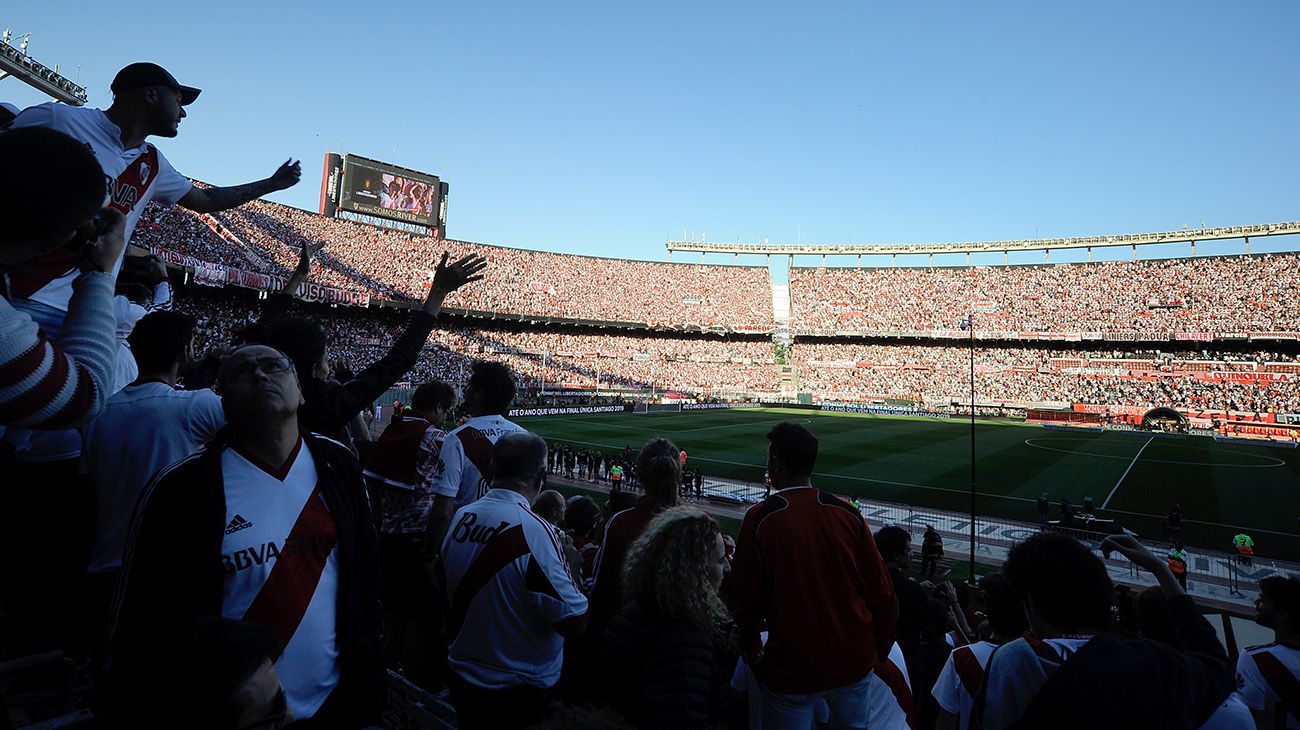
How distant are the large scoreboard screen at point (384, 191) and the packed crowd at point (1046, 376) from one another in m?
45.9

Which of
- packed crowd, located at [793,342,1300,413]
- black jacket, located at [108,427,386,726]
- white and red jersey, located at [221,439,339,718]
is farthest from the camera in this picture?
packed crowd, located at [793,342,1300,413]

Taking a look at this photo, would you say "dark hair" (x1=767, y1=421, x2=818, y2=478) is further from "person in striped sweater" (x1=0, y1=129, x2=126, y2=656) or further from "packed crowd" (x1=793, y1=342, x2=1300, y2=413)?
"packed crowd" (x1=793, y1=342, x2=1300, y2=413)

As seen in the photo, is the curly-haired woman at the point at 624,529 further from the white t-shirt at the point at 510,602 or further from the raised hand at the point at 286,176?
the raised hand at the point at 286,176

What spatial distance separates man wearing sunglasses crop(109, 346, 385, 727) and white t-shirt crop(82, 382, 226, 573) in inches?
30.4

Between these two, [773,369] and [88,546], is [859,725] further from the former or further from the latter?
[773,369]

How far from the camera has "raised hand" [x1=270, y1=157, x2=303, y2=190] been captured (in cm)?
466

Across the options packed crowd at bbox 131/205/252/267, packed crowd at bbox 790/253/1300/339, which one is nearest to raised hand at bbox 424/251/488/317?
packed crowd at bbox 131/205/252/267

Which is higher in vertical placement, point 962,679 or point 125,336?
point 125,336

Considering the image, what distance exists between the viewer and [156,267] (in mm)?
3910

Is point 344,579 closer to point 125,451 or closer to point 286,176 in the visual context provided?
point 125,451

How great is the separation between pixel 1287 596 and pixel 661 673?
389 cm

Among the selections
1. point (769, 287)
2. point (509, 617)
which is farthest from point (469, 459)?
point (769, 287)

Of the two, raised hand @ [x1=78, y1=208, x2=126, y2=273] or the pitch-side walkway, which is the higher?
raised hand @ [x1=78, y1=208, x2=126, y2=273]

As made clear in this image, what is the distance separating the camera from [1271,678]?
11.6ft
